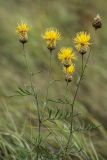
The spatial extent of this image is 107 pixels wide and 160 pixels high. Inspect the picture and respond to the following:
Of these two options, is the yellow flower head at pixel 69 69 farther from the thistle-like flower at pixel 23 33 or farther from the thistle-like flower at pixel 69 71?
the thistle-like flower at pixel 23 33

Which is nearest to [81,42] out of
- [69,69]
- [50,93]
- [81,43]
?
[81,43]

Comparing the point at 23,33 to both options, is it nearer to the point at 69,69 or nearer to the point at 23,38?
the point at 23,38

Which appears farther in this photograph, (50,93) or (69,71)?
(50,93)

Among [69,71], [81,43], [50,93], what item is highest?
[81,43]

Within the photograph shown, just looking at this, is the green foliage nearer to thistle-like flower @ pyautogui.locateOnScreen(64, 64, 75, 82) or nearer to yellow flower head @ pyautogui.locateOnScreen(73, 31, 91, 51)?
thistle-like flower @ pyautogui.locateOnScreen(64, 64, 75, 82)

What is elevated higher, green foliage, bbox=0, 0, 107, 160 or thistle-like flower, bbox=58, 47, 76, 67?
thistle-like flower, bbox=58, 47, 76, 67

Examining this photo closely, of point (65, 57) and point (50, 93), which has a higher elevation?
point (65, 57)

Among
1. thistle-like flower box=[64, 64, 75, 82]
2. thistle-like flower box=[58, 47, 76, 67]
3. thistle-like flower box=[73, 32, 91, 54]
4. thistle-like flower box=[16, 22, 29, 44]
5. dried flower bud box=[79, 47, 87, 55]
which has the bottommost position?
thistle-like flower box=[64, 64, 75, 82]

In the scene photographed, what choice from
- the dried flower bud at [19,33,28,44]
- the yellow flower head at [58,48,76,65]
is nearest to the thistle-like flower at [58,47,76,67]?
the yellow flower head at [58,48,76,65]

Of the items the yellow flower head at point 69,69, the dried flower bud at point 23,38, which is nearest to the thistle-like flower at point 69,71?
the yellow flower head at point 69,69

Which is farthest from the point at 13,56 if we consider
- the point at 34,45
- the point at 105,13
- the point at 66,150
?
the point at 66,150

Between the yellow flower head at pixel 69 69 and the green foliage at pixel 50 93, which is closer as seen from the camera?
the yellow flower head at pixel 69 69
